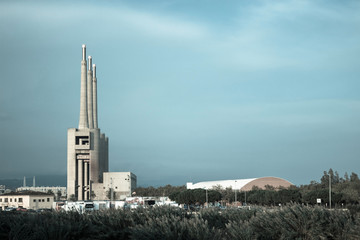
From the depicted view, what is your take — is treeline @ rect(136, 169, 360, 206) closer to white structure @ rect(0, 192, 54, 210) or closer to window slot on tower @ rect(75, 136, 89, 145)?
white structure @ rect(0, 192, 54, 210)

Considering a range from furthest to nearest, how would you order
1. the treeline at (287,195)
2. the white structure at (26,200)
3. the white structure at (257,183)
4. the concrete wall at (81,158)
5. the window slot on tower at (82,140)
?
the window slot on tower at (82,140), the concrete wall at (81,158), the white structure at (257,183), the white structure at (26,200), the treeline at (287,195)

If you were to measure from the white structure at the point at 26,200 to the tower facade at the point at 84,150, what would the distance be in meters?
26.8

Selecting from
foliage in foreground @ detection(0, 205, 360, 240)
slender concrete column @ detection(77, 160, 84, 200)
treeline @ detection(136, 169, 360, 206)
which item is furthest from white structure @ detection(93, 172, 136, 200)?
foliage in foreground @ detection(0, 205, 360, 240)

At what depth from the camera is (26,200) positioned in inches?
3959

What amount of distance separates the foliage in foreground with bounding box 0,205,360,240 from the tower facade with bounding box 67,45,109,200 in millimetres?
111946

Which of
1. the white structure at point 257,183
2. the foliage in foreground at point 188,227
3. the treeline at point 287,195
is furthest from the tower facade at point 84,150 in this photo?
the foliage in foreground at point 188,227

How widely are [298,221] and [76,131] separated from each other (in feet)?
395

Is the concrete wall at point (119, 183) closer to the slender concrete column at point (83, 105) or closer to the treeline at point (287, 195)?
the slender concrete column at point (83, 105)

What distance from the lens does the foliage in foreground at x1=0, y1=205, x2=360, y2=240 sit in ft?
58.0

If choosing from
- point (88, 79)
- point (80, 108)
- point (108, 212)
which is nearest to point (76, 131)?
point (80, 108)

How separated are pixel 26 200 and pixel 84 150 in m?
36.7

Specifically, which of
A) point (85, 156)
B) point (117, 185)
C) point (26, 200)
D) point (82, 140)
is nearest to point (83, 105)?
point (82, 140)

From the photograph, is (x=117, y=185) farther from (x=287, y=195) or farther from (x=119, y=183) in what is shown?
(x=287, y=195)

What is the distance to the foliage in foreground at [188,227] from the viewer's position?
17.7 metres
